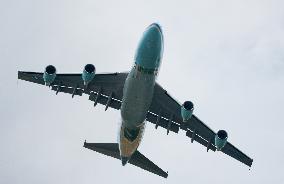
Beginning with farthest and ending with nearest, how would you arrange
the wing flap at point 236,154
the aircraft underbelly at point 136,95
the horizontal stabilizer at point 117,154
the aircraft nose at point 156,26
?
the horizontal stabilizer at point 117,154 → the wing flap at point 236,154 → the aircraft underbelly at point 136,95 → the aircraft nose at point 156,26

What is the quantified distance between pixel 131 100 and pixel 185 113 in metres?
4.76

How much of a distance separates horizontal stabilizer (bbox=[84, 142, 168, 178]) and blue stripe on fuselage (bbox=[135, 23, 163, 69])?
1257 centimetres

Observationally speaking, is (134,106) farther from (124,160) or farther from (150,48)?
(124,160)

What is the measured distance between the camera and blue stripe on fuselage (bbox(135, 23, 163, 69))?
33.2 m

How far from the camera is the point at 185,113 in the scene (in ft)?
122

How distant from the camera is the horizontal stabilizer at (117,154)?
4353 centimetres

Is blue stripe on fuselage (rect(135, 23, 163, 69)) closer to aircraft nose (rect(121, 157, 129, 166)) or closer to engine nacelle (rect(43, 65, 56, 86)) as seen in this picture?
engine nacelle (rect(43, 65, 56, 86))

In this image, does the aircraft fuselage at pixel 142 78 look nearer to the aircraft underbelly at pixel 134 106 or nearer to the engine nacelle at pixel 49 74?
the aircraft underbelly at pixel 134 106

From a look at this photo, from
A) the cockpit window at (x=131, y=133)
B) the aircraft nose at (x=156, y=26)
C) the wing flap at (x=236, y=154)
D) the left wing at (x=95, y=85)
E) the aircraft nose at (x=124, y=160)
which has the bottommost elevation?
the aircraft nose at (x=124, y=160)

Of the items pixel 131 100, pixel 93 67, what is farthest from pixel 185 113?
pixel 93 67

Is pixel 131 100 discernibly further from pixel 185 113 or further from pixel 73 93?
pixel 73 93

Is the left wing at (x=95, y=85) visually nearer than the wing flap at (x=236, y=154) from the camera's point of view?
Yes

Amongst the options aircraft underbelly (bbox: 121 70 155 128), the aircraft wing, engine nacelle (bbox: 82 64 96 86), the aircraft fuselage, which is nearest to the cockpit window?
the aircraft fuselage

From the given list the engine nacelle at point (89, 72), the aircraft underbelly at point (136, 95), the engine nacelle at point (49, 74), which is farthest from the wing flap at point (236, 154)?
the engine nacelle at point (49, 74)
